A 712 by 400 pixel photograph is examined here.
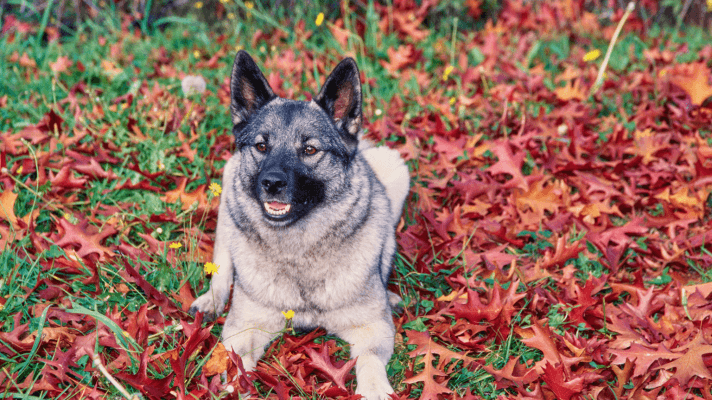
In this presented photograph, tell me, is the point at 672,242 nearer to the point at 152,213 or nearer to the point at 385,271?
the point at 385,271

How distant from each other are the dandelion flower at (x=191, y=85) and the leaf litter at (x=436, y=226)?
0.43ft

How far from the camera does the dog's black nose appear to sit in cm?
243

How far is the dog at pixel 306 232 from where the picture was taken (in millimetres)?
2615

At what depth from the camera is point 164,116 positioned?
4.18 metres

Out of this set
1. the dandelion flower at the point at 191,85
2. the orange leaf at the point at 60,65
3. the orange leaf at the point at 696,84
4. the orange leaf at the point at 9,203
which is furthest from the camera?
the orange leaf at the point at 60,65

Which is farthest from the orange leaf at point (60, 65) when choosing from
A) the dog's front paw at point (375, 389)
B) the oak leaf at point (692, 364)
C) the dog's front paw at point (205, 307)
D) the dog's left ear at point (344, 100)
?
the oak leaf at point (692, 364)

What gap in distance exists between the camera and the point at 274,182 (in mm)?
2432

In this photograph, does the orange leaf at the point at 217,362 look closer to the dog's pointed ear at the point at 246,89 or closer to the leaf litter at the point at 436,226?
the leaf litter at the point at 436,226

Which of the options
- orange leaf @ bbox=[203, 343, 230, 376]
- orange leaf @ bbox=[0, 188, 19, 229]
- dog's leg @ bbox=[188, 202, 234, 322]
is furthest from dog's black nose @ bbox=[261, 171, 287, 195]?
orange leaf @ bbox=[0, 188, 19, 229]

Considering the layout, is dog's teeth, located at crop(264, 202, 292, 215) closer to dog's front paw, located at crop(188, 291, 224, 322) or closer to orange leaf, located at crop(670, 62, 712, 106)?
dog's front paw, located at crop(188, 291, 224, 322)

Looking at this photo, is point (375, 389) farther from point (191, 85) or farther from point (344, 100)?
point (191, 85)

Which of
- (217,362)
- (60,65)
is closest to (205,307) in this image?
(217,362)

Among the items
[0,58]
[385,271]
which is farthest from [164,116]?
[385,271]

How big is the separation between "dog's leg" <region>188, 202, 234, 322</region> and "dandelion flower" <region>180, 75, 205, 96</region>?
1681 millimetres
